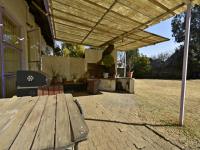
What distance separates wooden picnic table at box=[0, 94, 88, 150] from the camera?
3.10ft

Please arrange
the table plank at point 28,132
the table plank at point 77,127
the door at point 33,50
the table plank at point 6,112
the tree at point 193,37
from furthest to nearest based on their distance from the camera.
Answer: the tree at point 193,37, the door at point 33,50, the table plank at point 6,112, the table plank at point 77,127, the table plank at point 28,132

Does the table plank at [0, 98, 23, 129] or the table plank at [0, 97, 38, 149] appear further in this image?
the table plank at [0, 98, 23, 129]

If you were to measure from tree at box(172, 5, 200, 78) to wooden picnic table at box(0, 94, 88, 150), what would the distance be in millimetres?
20422

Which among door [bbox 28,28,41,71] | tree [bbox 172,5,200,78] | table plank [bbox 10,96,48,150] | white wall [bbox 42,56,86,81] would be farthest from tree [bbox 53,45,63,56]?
table plank [bbox 10,96,48,150]

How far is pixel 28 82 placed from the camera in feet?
10.9

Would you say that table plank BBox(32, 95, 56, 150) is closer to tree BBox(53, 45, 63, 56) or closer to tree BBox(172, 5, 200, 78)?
tree BBox(53, 45, 63, 56)

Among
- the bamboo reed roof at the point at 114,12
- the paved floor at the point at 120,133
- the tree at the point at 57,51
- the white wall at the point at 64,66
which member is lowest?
the paved floor at the point at 120,133

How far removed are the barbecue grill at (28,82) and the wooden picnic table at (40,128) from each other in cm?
161

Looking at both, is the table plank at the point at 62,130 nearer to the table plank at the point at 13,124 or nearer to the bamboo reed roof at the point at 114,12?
the table plank at the point at 13,124

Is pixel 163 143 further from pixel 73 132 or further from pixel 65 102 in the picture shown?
pixel 73 132

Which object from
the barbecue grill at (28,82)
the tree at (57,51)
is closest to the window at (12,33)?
the barbecue grill at (28,82)

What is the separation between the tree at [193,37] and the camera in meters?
18.3

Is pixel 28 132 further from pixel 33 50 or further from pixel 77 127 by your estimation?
pixel 33 50

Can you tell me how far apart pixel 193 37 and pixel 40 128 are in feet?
77.1
